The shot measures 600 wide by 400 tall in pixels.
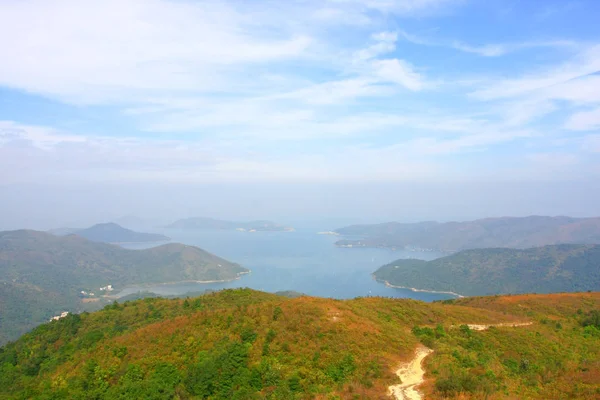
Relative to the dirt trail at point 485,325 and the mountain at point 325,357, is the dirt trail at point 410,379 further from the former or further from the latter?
the dirt trail at point 485,325

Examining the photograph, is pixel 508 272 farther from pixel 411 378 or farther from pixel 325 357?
pixel 325 357

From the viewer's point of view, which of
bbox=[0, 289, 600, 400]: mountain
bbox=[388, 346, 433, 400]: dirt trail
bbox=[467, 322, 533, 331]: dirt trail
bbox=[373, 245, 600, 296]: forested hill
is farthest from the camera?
bbox=[373, 245, 600, 296]: forested hill

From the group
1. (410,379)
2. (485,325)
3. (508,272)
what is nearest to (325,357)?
(410,379)

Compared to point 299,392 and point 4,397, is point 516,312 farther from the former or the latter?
point 4,397

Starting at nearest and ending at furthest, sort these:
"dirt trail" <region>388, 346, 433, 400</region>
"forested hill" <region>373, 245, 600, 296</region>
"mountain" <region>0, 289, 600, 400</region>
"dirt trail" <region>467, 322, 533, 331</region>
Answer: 1. "dirt trail" <region>388, 346, 433, 400</region>
2. "mountain" <region>0, 289, 600, 400</region>
3. "dirt trail" <region>467, 322, 533, 331</region>
4. "forested hill" <region>373, 245, 600, 296</region>

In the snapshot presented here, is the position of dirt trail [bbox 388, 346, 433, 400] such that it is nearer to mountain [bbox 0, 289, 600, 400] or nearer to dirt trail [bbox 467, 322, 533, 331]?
mountain [bbox 0, 289, 600, 400]

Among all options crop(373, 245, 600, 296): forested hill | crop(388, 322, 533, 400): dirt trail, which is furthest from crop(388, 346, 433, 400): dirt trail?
crop(373, 245, 600, 296): forested hill

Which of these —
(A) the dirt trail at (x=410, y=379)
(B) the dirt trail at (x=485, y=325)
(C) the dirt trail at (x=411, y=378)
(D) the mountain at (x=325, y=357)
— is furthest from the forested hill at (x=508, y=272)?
(A) the dirt trail at (x=410, y=379)
